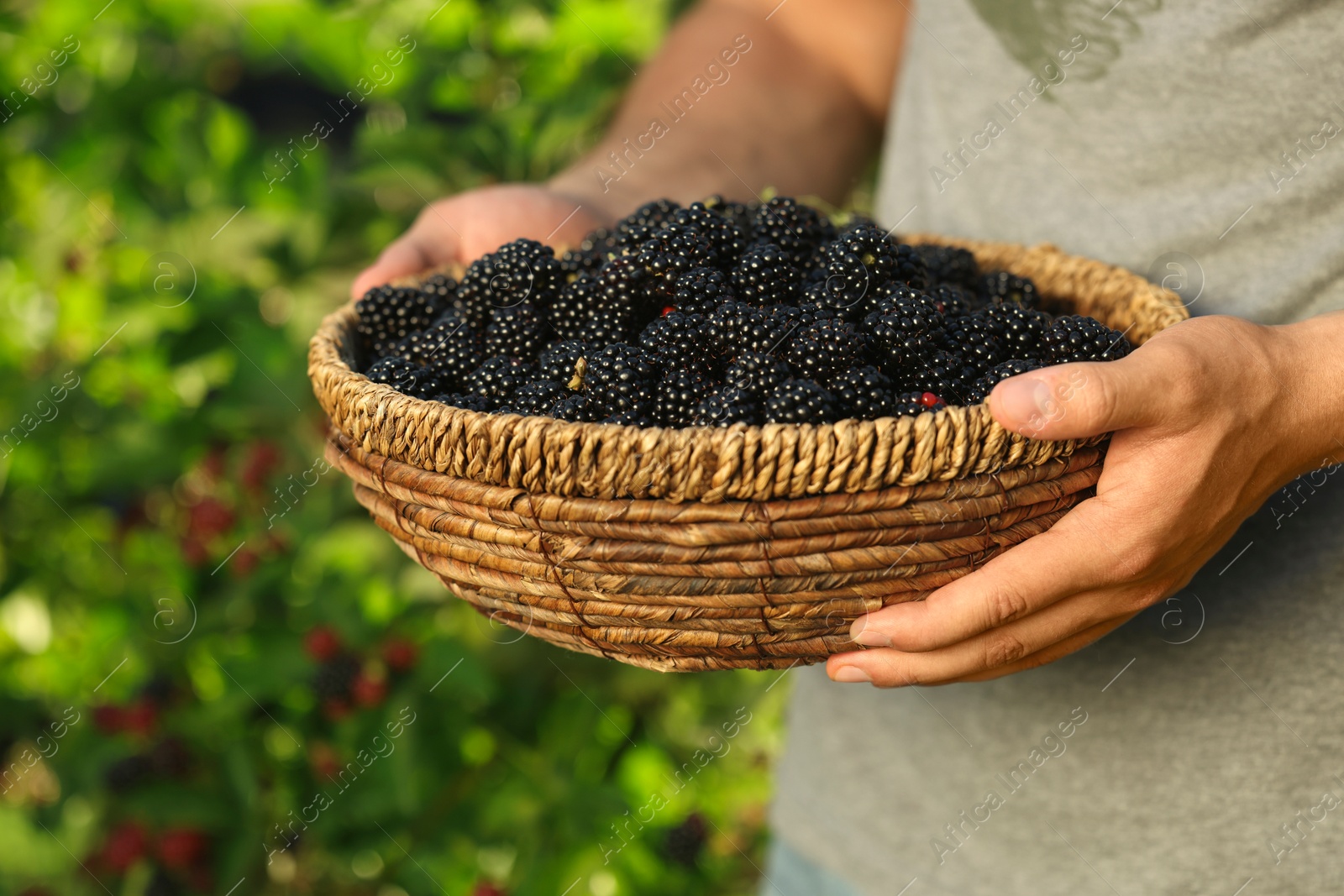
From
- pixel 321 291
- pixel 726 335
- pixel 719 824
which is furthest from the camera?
pixel 719 824

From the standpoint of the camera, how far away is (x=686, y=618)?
0.88 m

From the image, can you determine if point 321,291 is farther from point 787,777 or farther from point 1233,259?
point 1233,259

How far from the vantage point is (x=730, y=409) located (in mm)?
897

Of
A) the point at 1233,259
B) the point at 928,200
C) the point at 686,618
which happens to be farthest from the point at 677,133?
the point at 686,618

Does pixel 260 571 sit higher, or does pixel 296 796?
pixel 260 571

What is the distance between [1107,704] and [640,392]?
2.46 ft

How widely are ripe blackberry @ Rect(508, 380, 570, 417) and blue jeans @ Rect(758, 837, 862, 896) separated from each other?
3.03 feet

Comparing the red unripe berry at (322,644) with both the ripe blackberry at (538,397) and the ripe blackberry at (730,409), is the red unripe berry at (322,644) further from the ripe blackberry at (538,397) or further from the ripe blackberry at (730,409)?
the ripe blackberry at (730,409)

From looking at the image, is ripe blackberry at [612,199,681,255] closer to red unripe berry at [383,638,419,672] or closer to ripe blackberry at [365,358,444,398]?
ripe blackberry at [365,358,444,398]

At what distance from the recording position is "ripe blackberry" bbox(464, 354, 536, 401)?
41.1 inches

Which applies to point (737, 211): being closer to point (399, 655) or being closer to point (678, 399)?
point (678, 399)

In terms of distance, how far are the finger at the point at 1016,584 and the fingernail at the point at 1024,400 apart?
14 cm

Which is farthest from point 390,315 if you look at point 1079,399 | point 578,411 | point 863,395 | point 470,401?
point 1079,399

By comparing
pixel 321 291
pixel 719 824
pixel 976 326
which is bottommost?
pixel 719 824
